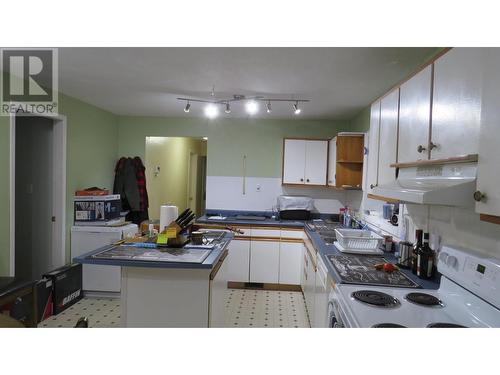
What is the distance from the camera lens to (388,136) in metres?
2.21

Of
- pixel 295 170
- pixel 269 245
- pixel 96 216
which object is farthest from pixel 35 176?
pixel 295 170

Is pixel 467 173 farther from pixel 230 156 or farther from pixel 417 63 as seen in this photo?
pixel 230 156

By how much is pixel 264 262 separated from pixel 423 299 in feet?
8.60

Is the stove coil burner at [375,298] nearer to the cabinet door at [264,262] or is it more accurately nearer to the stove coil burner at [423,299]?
the stove coil burner at [423,299]

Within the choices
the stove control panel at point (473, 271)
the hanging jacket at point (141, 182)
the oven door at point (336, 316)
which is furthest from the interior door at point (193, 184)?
the stove control panel at point (473, 271)

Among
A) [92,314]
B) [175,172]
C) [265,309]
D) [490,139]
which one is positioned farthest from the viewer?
[175,172]

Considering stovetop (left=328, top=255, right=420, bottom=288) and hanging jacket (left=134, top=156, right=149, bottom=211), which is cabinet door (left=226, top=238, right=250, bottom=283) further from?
stovetop (left=328, top=255, right=420, bottom=288)

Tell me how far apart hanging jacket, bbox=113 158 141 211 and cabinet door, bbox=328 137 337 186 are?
2790 mm

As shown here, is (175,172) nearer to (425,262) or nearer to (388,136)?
(388,136)

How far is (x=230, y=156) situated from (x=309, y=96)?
5.66ft

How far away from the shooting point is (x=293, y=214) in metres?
4.40

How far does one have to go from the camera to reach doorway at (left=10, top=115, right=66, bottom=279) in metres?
3.56

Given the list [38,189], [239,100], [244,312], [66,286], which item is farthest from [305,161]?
[38,189]

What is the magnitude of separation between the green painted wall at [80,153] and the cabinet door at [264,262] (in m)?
2.30
